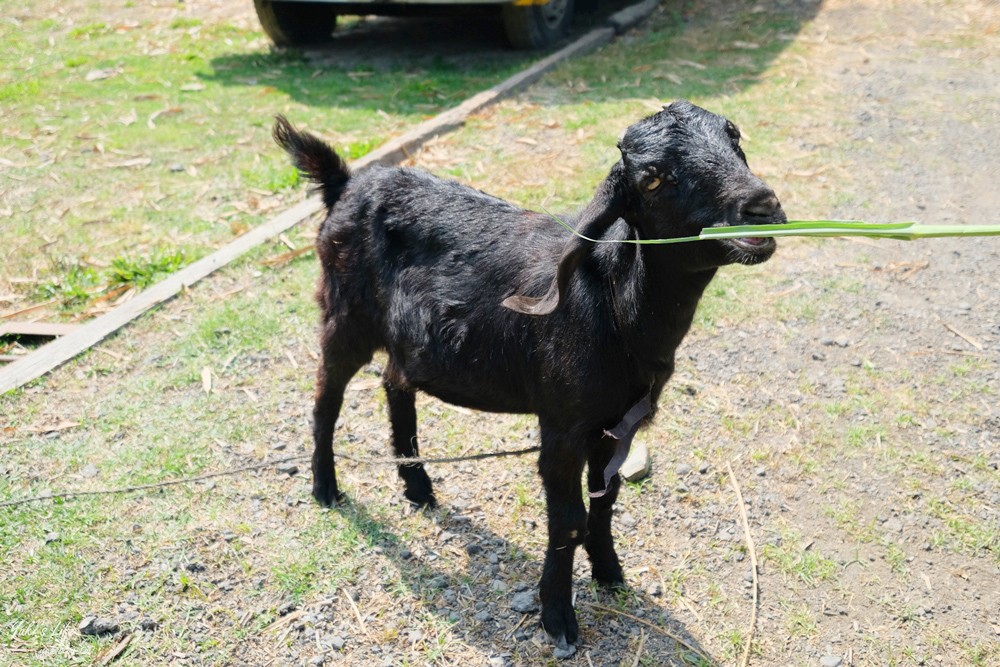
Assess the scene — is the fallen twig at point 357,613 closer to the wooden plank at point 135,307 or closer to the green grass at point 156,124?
the wooden plank at point 135,307

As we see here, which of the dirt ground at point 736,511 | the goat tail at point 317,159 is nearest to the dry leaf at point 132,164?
the dirt ground at point 736,511

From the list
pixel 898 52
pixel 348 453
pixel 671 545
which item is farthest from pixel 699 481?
pixel 898 52

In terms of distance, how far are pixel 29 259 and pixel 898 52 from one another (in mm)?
8813

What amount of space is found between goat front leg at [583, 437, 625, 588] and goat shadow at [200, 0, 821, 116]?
571 centimetres

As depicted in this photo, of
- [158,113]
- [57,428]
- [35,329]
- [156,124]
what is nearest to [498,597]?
[57,428]

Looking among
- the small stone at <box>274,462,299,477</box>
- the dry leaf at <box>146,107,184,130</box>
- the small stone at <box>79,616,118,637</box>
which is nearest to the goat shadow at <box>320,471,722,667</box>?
the small stone at <box>274,462,299,477</box>

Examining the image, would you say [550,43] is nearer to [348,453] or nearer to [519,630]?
[348,453]

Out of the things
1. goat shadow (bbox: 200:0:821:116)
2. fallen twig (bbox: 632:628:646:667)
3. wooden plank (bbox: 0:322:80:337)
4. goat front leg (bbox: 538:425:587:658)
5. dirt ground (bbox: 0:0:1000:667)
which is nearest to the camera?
goat front leg (bbox: 538:425:587:658)

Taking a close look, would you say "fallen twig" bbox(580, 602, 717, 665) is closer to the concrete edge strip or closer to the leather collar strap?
the leather collar strap

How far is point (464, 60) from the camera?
1033 cm

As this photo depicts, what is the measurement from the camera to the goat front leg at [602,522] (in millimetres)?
3738

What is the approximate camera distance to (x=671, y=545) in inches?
162

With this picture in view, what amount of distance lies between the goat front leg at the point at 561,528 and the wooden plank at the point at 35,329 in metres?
3.69

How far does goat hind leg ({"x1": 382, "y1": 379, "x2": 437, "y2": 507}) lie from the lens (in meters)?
4.35
